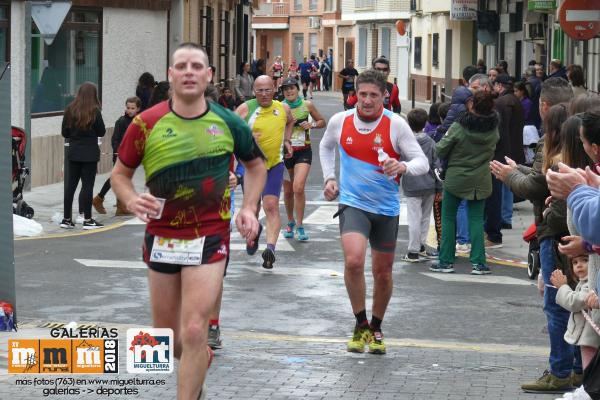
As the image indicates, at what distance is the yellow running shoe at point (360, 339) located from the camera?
375 inches

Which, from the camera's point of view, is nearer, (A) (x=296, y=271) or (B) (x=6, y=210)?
(B) (x=6, y=210)

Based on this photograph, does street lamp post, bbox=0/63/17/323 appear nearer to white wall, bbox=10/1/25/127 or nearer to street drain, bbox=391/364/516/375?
street drain, bbox=391/364/516/375

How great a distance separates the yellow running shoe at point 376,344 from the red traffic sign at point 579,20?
10756mm

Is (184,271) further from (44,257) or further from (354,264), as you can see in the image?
(44,257)

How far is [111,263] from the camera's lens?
45.1 ft

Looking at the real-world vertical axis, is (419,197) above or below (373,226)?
below

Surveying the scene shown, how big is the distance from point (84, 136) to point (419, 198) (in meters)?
4.47

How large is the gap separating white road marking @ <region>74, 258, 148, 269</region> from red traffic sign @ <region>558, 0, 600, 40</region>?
8210 millimetres

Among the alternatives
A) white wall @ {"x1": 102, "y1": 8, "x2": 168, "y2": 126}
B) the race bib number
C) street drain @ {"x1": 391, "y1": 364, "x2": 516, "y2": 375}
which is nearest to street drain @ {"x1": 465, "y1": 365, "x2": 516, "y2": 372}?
street drain @ {"x1": 391, "y1": 364, "x2": 516, "y2": 375}

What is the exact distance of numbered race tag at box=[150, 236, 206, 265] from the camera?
23.6 feet

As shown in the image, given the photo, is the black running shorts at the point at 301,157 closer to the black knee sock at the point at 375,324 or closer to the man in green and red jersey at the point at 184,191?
the black knee sock at the point at 375,324

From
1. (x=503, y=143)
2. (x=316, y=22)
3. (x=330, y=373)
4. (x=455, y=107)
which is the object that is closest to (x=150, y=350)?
(x=330, y=373)

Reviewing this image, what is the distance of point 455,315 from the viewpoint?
1124 centimetres

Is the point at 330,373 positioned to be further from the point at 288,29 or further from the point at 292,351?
the point at 288,29
